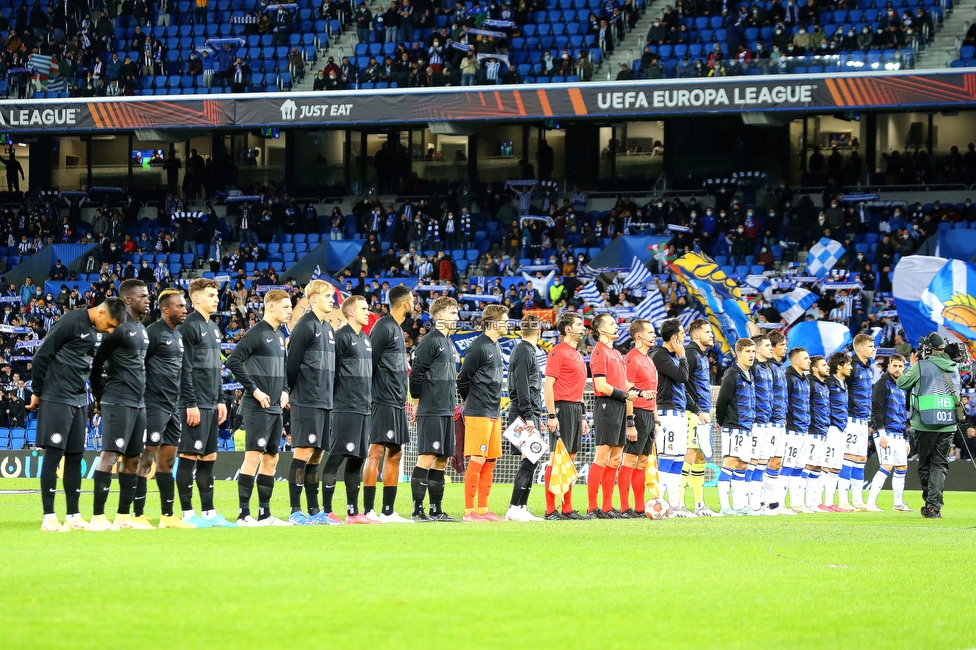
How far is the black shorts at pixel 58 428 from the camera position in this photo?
456 inches

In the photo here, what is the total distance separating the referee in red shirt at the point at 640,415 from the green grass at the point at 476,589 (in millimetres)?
2503

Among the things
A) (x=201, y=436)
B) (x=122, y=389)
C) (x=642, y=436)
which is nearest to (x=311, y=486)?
(x=201, y=436)

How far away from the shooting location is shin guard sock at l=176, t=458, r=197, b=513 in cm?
1267

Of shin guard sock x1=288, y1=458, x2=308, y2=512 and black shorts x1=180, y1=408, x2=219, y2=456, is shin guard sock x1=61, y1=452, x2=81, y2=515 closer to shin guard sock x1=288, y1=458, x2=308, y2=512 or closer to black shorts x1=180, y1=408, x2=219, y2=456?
black shorts x1=180, y1=408, x2=219, y2=456

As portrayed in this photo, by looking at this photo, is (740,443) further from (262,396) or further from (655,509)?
(262,396)

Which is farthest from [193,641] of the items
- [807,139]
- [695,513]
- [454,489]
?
[807,139]

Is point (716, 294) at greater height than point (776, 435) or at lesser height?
greater

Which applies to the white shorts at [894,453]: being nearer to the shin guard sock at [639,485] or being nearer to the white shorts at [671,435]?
the white shorts at [671,435]

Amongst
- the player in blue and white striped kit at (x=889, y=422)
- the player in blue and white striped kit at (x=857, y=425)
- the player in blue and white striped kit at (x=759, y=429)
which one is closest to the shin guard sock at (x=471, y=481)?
the player in blue and white striped kit at (x=759, y=429)

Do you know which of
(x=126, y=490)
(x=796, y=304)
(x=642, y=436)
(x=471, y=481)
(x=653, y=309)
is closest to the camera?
(x=126, y=490)

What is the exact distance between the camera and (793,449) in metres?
18.6

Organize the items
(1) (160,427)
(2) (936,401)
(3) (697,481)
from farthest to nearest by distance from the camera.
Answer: (3) (697,481) → (2) (936,401) → (1) (160,427)

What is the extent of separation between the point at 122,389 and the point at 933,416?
982cm

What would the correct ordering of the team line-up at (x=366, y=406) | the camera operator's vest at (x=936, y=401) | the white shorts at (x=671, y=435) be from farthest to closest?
the camera operator's vest at (x=936, y=401) → the white shorts at (x=671, y=435) → the team line-up at (x=366, y=406)
